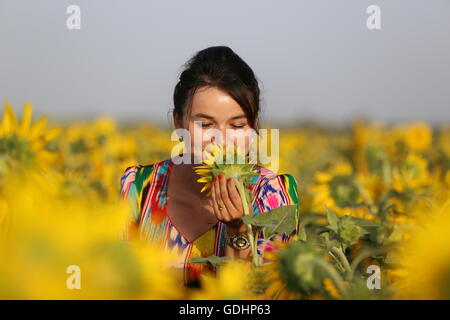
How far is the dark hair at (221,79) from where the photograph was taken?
55.2 inches

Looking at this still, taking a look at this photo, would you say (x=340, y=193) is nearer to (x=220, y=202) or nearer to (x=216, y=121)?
(x=216, y=121)

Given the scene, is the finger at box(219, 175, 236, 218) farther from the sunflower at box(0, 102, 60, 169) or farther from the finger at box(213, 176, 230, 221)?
the sunflower at box(0, 102, 60, 169)

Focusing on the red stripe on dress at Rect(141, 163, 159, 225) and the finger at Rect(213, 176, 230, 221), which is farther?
the red stripe on dress at Rect(141, 163, 159, 225)

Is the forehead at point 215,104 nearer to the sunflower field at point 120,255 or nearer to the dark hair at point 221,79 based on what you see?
the dark hair at point 221,79

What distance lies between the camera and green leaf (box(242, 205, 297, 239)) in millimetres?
782

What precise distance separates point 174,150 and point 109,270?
1.39 m

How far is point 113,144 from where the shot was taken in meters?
2.97

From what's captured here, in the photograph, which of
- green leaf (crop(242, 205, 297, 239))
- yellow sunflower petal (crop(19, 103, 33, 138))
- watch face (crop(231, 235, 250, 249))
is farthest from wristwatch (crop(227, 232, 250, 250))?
yellow sunflower petal (crop(19, 103, 33, 138))

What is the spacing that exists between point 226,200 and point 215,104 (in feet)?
1.56

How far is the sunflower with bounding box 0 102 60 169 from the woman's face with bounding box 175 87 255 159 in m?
0.64

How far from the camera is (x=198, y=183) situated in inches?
57.2

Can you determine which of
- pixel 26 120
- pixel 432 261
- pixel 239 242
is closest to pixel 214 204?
pixel 239 242
